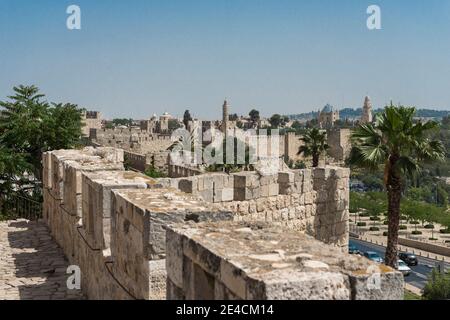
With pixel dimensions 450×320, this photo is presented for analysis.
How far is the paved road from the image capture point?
22297 millimetres

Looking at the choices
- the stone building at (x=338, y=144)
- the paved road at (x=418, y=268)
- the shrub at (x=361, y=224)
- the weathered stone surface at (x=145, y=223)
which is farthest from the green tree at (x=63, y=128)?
the stone building at (x=338, y=144)

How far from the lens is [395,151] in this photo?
11914 millimetres

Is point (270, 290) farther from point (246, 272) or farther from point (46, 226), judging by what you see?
point (46, 226)

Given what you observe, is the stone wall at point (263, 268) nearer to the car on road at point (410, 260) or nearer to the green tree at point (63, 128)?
the green tree at point (63, 128)

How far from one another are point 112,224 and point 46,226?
6.90 m

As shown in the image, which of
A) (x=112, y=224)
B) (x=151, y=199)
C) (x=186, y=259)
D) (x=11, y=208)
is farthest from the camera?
(x=11, y=208)

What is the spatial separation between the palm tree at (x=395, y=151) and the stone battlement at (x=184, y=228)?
0.99 metres

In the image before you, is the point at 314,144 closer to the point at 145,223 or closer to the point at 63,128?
the point at 63,128

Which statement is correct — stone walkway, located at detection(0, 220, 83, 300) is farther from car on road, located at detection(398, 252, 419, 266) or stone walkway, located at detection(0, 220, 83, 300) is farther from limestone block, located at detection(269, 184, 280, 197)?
car on road, located at detection(398, 252, 419, 266)

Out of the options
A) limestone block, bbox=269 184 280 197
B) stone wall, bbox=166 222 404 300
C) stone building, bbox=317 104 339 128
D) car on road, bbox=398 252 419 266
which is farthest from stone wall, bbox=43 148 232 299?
stone building, bbox=317 104 339 128

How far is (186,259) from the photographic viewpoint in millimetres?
3012

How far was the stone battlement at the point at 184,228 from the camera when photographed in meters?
2.50

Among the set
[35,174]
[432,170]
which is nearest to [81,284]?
[35,174]

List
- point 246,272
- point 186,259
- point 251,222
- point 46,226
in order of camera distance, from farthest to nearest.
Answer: point 46,226 < point 251,222 < point 186,259 < point 246,272
